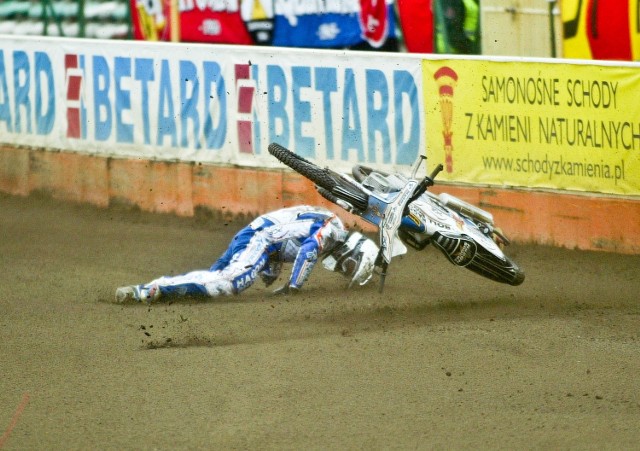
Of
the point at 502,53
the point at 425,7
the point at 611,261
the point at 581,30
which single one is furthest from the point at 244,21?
the point at 611,261

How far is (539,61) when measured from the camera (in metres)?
12.1

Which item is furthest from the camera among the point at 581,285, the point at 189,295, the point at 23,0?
the point at 23,0

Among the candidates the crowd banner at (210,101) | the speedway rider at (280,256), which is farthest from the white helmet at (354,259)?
the crowd banner at (210,101)

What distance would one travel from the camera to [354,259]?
33.3 feet

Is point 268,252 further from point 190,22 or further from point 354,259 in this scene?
point 190,22

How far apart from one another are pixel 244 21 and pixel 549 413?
426 inches

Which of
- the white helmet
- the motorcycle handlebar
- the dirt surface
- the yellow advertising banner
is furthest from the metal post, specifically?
the motorcycle handlebar

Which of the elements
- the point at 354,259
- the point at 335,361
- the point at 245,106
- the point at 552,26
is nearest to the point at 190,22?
the point at 245,106

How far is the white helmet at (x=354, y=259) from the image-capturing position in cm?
1012

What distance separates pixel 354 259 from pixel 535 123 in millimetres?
3116

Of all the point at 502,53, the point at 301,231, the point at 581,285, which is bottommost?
the point at 581,285

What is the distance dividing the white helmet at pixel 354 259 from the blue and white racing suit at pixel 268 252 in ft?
0.27

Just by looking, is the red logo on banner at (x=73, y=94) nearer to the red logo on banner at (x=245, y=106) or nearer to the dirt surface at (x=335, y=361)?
the red logo on banner at (x=245, y=106)

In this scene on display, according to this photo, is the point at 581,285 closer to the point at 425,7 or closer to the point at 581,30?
the point at 581,30
